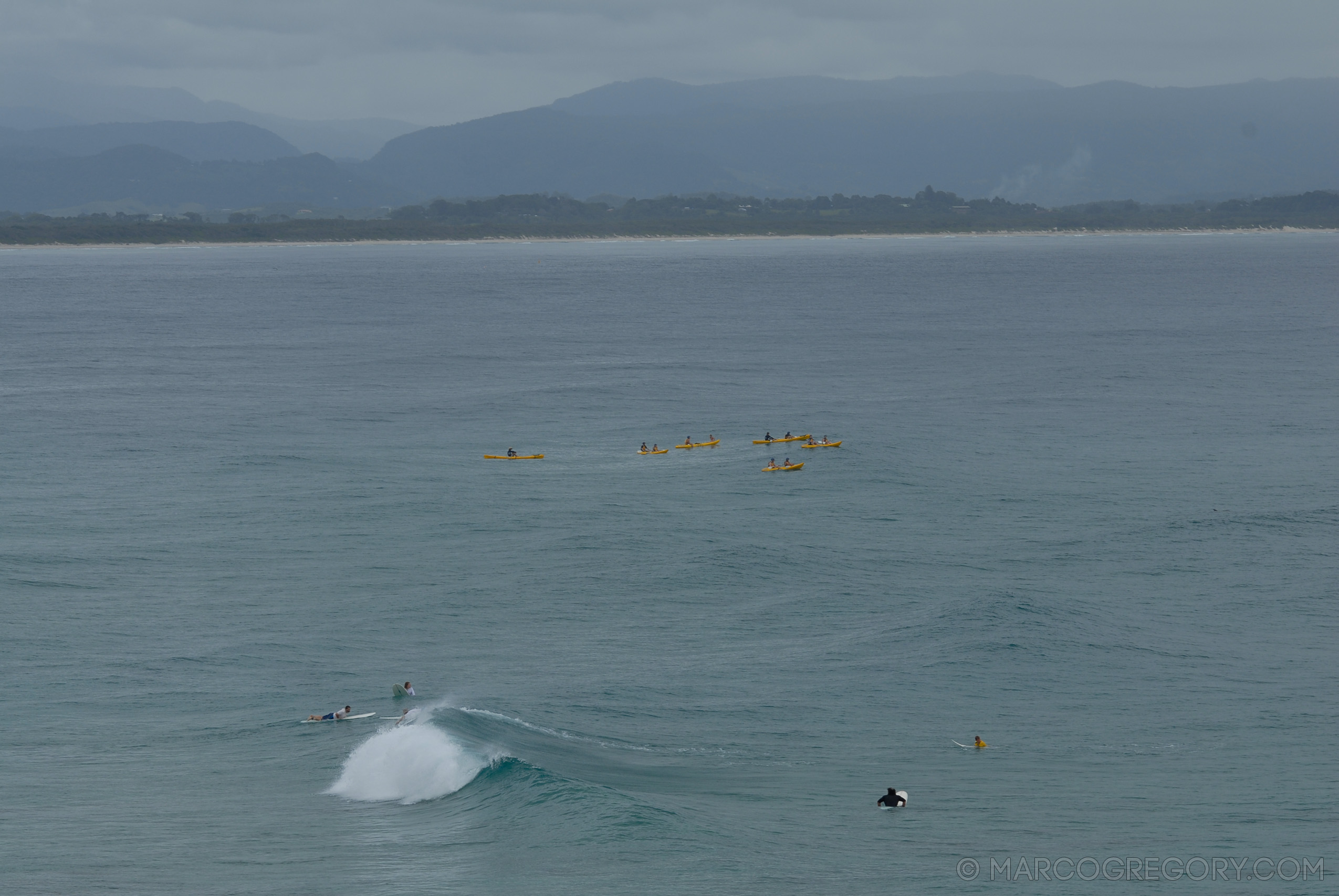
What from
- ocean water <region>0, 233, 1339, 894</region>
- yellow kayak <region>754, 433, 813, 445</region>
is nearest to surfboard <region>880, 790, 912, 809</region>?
ocean water <region>0, 233, 1339, 894</region>

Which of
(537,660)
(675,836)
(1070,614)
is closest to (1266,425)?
(1070,614)

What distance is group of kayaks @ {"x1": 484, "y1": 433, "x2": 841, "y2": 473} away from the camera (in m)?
86.4

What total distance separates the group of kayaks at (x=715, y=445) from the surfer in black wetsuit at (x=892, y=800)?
46530 mm

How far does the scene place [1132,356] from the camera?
145 metres

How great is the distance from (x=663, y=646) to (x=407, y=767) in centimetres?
1421

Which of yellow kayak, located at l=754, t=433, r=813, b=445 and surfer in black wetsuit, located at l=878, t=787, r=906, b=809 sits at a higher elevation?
yellow kayak, located at l=754, t=433, r=813, b=445

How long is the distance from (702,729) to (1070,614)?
20.1 m

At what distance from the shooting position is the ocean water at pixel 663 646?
3806 centimetres

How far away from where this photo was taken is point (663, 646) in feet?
179

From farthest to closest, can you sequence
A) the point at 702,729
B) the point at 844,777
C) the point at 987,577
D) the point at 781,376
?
1. the point at 781,376
2. the point at 987,577
3. the point at 702,729
4. the point at 844,777

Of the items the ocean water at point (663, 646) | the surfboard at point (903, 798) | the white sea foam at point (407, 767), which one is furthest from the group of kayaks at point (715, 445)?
the surfboard at point (903, 798)

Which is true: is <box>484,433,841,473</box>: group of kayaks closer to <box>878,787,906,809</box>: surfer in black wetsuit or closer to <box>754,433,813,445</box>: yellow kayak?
<box>754,433,813,445</box>: yellow kayak

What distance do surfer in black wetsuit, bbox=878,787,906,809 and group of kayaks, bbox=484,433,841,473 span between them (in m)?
46.5

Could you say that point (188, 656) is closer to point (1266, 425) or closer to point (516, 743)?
point (516, 743)
